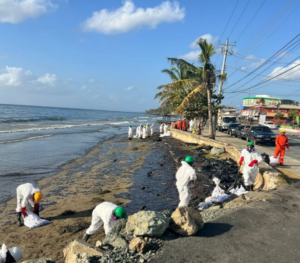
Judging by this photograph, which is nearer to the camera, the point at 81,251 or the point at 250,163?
the point at 81,251

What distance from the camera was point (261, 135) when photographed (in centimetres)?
1894

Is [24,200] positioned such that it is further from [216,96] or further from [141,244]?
[216,96]

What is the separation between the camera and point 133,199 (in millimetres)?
8727

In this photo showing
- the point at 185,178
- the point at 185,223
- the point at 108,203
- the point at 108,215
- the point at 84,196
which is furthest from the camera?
the point at 84,196

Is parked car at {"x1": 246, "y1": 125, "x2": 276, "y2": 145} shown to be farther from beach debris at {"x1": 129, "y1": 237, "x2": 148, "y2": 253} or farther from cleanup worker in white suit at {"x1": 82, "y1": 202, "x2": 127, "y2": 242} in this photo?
beach debris at {"x1": 129, "y1": 237, "x2": 148, "y2": 253}

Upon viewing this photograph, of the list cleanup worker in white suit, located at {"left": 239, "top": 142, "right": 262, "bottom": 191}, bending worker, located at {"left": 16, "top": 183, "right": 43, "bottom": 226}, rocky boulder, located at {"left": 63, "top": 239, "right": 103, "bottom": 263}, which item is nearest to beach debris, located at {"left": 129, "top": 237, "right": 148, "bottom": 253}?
rocky boulder, located at {"left": 63, "top": 239, "right": 103, "bottom": 263}

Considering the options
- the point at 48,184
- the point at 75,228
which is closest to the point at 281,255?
the point at 75,228

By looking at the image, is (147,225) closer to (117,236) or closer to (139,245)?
(139,245)

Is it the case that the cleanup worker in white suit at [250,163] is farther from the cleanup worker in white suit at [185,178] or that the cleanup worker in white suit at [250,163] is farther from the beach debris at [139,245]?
the beach debris at [139,245]

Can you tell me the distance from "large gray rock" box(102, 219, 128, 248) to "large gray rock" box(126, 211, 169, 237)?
0.16 metres

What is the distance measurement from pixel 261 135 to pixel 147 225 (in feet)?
54.4

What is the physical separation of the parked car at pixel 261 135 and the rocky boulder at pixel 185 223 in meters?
15.7

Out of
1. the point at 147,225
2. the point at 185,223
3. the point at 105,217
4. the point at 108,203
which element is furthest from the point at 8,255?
the point at 185,223

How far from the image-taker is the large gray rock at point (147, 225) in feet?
14.0
